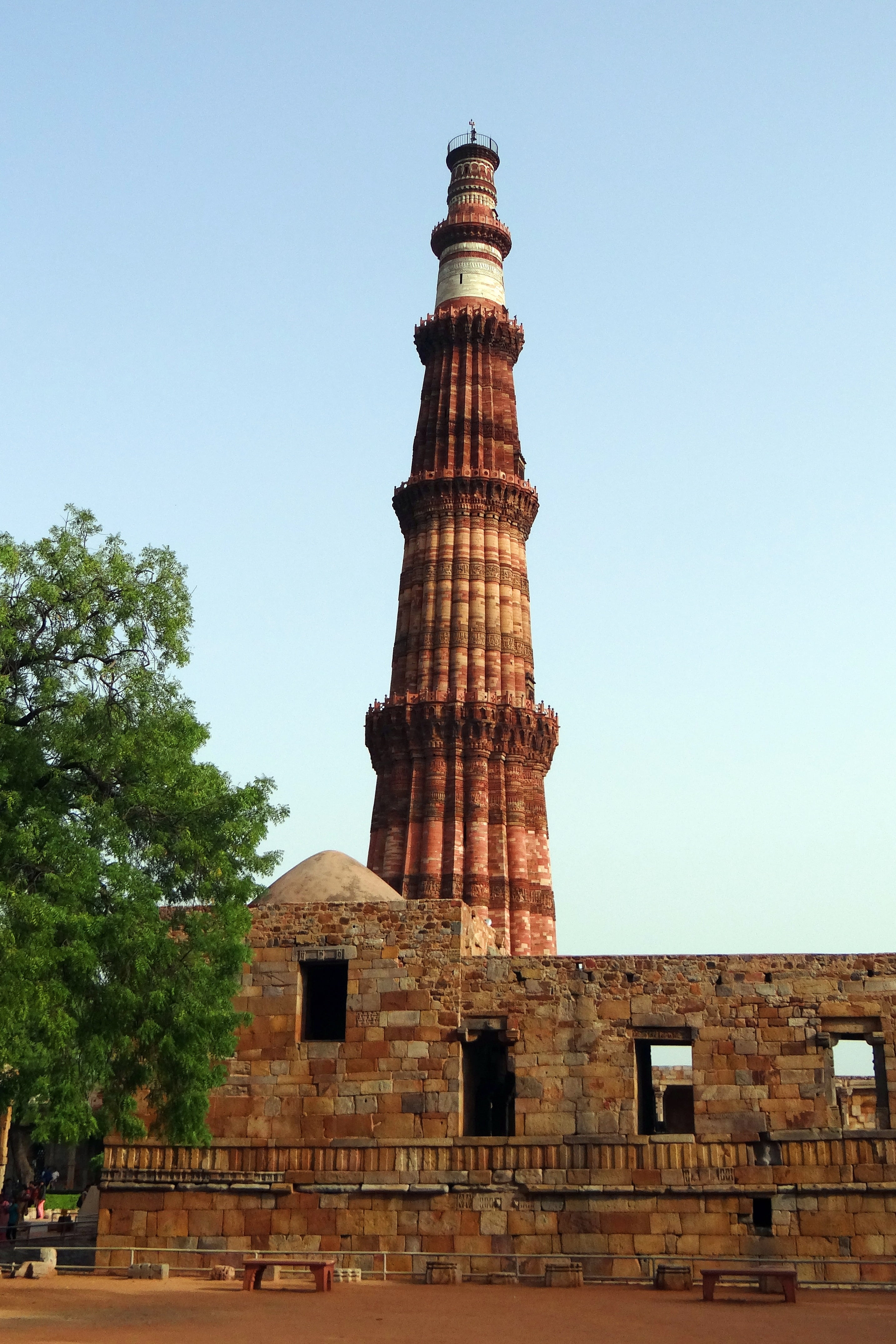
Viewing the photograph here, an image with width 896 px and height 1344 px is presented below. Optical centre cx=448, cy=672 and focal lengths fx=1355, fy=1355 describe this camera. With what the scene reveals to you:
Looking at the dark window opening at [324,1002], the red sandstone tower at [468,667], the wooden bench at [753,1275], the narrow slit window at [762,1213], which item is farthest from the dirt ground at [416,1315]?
the red sandstone tower at [468,667]

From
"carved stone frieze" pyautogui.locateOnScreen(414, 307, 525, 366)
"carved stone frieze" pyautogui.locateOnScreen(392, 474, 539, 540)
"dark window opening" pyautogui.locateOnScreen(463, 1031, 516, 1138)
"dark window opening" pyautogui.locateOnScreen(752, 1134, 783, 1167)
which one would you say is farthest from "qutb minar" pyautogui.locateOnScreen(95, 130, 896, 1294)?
"carved stone frieze" pyautogui.locateOnScreen(414, 307, 525, 366)

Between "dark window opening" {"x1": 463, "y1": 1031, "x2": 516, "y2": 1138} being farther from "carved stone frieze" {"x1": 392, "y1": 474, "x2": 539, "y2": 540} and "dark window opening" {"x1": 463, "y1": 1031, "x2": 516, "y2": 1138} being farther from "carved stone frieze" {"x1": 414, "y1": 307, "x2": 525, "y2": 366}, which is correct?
"carved stone frieze" {"x1": 414, "y1": 307, "x2": 525, "y2": 366}

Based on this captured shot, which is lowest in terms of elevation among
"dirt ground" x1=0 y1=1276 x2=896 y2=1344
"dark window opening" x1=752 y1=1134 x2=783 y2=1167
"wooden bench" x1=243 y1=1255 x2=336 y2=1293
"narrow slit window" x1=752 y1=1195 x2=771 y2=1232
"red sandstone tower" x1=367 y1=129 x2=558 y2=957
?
"dirt ground" x1=0 y1=1276 x2=896 y2=1344

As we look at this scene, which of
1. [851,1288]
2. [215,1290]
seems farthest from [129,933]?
[851,1288]

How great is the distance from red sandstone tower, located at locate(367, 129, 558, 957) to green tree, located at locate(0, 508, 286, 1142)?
14.4 m

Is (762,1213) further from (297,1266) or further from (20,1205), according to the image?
(20,1205)

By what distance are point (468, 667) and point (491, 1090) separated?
12.0m

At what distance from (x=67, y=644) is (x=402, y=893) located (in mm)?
16312

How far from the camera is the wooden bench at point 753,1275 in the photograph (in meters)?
14.2

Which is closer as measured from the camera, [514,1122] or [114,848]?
[114,848]

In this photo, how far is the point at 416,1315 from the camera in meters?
13.2

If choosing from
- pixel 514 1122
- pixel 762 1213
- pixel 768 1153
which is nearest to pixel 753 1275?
pixel 762 1213

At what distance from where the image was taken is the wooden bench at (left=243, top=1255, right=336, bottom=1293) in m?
15.2

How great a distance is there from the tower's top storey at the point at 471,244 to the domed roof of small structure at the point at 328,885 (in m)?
19.8
